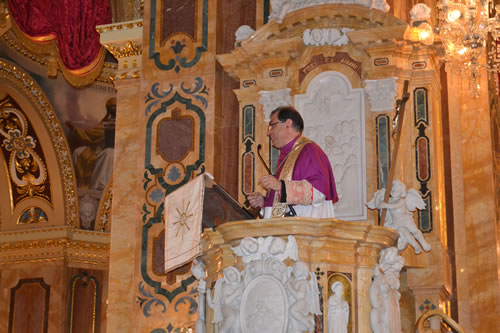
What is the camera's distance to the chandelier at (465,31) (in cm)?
836

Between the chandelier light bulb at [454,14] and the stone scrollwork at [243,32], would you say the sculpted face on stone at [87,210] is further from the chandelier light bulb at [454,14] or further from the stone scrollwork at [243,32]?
the chandelier light bulb at [454,14]

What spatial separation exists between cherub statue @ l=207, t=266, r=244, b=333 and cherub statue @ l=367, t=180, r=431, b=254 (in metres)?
2.17

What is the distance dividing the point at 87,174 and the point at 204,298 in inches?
341

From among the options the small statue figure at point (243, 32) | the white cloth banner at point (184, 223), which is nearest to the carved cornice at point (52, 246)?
the small statue figure at point (243, 32)

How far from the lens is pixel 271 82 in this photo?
8633 mm

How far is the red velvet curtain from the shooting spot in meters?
12.2

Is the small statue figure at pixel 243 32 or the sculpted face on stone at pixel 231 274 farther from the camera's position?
the small statue figure at pixel 243 32

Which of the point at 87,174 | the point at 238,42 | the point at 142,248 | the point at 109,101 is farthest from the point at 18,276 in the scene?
the point at 238,42

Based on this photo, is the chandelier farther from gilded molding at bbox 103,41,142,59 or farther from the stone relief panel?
gilded molding at bbox 103,41,142,59

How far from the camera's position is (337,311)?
19.0 feet

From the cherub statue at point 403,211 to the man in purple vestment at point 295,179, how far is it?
50.6 inches

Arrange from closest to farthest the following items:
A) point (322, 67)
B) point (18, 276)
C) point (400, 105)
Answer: point (400, 105) → point (322, 67) → point (18, 276)

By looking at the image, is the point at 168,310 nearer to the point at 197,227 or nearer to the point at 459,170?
the point at 197,227

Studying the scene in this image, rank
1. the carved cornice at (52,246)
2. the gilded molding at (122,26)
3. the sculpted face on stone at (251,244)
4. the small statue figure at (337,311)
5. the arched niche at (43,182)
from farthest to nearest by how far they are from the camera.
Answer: the arched niche at (43,182) < the carved cornice at (52,246) < the gilded molding at (122,26) < the sculpted face on stone at (251,244) < the small statue figure at (337,311)
